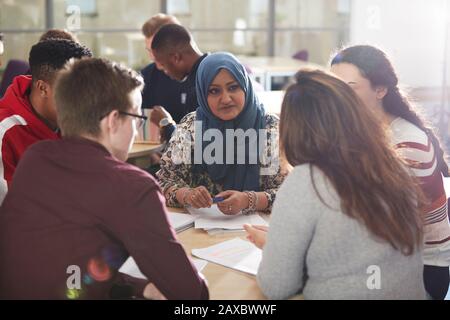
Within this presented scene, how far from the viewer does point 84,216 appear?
1.52 m

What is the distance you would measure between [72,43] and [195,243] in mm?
943

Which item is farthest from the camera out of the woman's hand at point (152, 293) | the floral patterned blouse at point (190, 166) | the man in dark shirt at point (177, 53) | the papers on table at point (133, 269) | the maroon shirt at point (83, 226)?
the man in dark shirt at point (177, 53)


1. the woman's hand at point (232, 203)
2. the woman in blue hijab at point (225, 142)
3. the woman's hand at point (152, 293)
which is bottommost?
the woman's hand at point (152, 293)

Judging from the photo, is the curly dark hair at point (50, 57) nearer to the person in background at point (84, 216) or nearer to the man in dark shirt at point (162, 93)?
Result: the person in background at point (84, 216)

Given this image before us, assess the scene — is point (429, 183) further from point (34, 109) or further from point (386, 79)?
point (34, 109)

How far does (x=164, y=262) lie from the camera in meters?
1.52

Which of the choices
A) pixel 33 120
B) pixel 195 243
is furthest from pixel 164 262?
pixel 33 120

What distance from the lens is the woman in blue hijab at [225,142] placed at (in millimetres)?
2650

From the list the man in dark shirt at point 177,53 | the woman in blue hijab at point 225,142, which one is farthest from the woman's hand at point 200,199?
the man in dark shirt at point 177,53

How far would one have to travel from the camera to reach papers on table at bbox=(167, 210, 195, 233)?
2250mm

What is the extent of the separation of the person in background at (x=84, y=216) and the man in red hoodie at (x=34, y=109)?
766 mm

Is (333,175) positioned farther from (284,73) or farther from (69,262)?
(284,73)

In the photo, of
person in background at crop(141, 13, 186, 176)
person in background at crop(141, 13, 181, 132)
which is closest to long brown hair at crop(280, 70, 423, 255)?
person in background at crop(141, 13, 186, 176)

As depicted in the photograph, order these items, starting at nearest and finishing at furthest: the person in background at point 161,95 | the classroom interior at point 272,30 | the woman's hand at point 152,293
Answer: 1. the woman's hand at point 152,293
2. the person in background at point 161,95
3. the classroom interior at point 272,30
